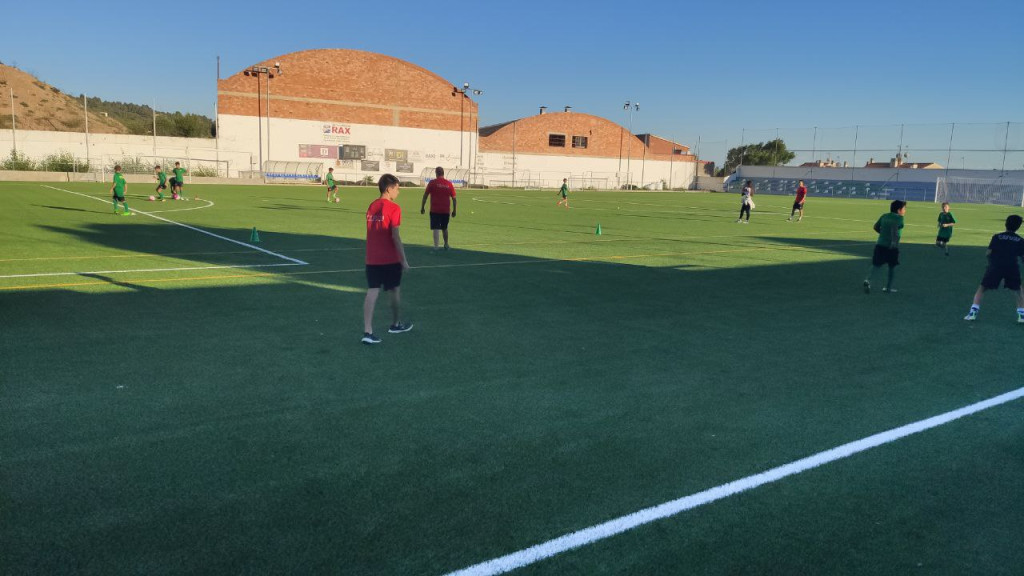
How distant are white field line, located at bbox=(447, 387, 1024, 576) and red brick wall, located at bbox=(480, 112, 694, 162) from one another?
66475 mm

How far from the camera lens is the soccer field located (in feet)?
11.7

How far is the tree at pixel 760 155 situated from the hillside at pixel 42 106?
266 feet

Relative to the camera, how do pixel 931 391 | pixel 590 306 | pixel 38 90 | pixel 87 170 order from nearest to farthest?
pixel 931 391
pixel 590 306
pixel 87 170
pixel 38 90

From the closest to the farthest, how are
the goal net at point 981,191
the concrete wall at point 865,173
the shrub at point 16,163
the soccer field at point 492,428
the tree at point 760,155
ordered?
the soccer field at point 492,428 → the shrub at point 16,163 → the goal net at point 981,191 → the concrete wall at point 865,173 → the tree at point 760,155

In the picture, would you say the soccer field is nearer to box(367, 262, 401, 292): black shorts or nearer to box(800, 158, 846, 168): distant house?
box(367, 262, 401, 292): black shorts

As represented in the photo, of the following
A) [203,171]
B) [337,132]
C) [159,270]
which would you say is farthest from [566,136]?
[159,270]

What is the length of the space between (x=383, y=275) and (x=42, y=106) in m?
92.5

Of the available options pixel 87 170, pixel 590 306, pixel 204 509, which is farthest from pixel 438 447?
pixel 87 170

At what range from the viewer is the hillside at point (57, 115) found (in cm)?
7338

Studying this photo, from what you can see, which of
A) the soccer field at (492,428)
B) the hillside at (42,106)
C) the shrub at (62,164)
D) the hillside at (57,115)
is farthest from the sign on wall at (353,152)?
the soccer field at (492,428)

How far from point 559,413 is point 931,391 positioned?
3.66 meters

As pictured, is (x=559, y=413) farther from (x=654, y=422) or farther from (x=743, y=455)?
(x=743, y=455)

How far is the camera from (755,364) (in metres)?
7.11

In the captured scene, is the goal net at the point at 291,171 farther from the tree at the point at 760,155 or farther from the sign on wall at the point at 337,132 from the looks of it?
the tree at the point at 760,155
